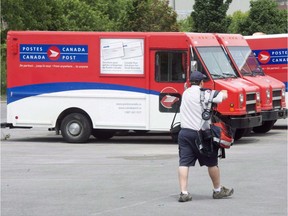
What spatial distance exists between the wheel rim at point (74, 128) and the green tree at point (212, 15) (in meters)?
28.8

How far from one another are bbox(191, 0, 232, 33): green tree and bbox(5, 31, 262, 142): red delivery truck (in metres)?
28.2

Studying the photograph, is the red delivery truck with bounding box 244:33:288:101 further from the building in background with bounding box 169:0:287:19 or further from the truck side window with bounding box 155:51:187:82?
the building in background with bounding box 169:0:287:19

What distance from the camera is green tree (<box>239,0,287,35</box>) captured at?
5334 centimetres

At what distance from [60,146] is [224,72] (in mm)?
4219

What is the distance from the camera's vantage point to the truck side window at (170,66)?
62.7 ft

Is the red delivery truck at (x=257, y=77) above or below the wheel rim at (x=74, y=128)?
above

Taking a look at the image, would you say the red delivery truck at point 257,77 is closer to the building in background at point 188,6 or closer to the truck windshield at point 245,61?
the truck windshield at point 245,61

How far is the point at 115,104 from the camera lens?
19.5 metres

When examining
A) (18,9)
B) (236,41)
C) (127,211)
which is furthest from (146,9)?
(127,211)

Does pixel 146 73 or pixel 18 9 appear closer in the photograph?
pixel 146 73

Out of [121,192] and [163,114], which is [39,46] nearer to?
[163,114]

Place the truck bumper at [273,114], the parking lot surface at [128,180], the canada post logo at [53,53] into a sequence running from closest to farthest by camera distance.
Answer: the parking lot surface at [128,180] < the canada post logo at [53,53] < the truck bumper at [273,114]

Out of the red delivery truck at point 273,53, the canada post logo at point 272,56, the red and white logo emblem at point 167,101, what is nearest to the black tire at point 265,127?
the red delivery truck at point 273,53

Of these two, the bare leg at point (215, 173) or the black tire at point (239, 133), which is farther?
the black tire at point (239, 133)
